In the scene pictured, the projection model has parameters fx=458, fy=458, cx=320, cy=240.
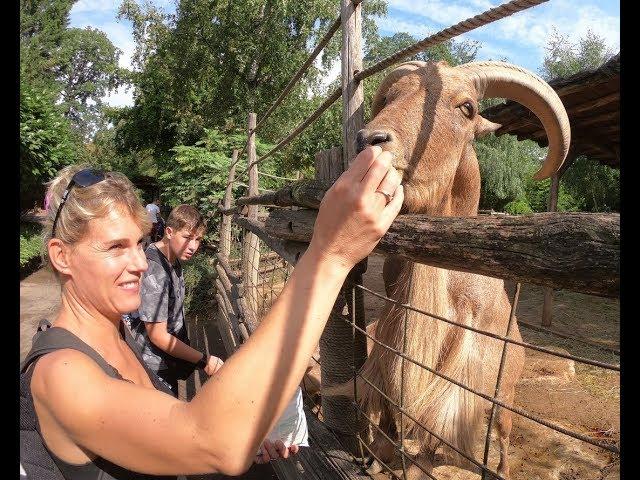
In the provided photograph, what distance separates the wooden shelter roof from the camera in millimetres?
4586

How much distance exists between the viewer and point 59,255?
1.46m

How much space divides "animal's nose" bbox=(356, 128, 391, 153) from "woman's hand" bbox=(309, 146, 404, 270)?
1.27 meters

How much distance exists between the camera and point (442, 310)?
253 centimetres

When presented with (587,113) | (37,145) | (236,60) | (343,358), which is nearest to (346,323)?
(343,358)

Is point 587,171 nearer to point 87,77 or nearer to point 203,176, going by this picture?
point 203,176

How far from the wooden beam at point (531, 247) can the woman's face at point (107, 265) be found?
0.93 meters

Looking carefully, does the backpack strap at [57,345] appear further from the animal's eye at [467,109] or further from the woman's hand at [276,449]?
the animal's eye at [467,109]

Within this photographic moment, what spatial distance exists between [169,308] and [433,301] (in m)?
1.93

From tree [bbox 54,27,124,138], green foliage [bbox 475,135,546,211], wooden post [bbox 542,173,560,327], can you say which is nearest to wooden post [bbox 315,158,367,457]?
wooden post [bbox 542,173,560,327]

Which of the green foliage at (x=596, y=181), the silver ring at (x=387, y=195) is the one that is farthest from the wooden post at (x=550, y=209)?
the green foliage at (x=596, y=181)

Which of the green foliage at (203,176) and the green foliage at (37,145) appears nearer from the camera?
the green foliage at (203,176)

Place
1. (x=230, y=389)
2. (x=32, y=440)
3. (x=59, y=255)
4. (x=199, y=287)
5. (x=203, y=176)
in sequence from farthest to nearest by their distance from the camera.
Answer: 1. (x=203, y=176)
2. (x=199, y=287)
3. (x=59, y=255)
4. (x=32, y=440)
5. (x=230, y=389)

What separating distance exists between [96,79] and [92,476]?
55.6 meters

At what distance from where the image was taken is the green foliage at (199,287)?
377 inches
